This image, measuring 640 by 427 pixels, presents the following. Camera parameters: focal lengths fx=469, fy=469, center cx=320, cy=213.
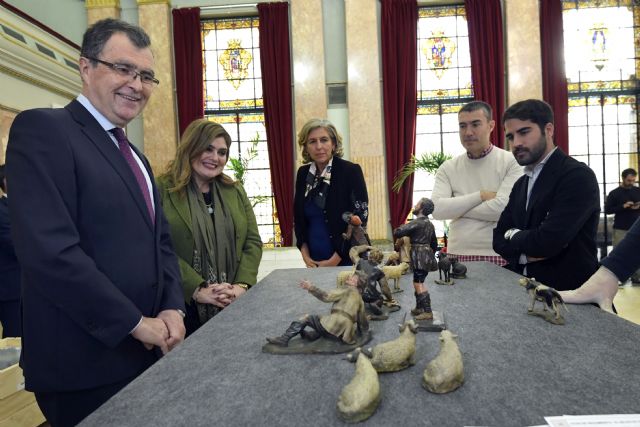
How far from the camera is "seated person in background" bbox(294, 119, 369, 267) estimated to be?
326 cm

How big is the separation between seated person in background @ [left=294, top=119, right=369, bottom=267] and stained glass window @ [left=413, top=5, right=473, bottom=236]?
647 cm

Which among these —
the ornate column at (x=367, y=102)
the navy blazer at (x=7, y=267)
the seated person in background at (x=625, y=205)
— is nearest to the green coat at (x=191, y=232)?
the navy blazer at (x=7, y=267)

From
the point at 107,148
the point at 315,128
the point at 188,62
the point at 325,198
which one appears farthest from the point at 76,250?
the point at 188,62

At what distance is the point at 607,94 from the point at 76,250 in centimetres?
1073

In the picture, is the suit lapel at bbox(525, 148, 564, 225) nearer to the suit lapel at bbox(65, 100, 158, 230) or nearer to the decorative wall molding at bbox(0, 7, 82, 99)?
the suit lapel at bbox(65, 100, 158, 230)

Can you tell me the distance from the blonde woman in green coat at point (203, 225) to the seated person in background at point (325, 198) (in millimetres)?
737

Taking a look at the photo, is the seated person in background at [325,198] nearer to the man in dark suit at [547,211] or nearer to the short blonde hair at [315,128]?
the short blonde hair at [315,128]

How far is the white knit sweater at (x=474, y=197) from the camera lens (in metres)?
3.13

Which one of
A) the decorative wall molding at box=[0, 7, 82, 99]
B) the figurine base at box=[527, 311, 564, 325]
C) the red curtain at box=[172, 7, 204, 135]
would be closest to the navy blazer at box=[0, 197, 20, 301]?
the figurine base at box=[527, 311, 564, 325]

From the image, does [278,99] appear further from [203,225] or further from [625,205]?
[203,225]

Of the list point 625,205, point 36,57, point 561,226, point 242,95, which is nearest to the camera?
point 561,226

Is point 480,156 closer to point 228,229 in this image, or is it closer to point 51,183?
point 228,229

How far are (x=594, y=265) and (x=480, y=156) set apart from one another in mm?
1208

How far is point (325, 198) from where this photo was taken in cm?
327
